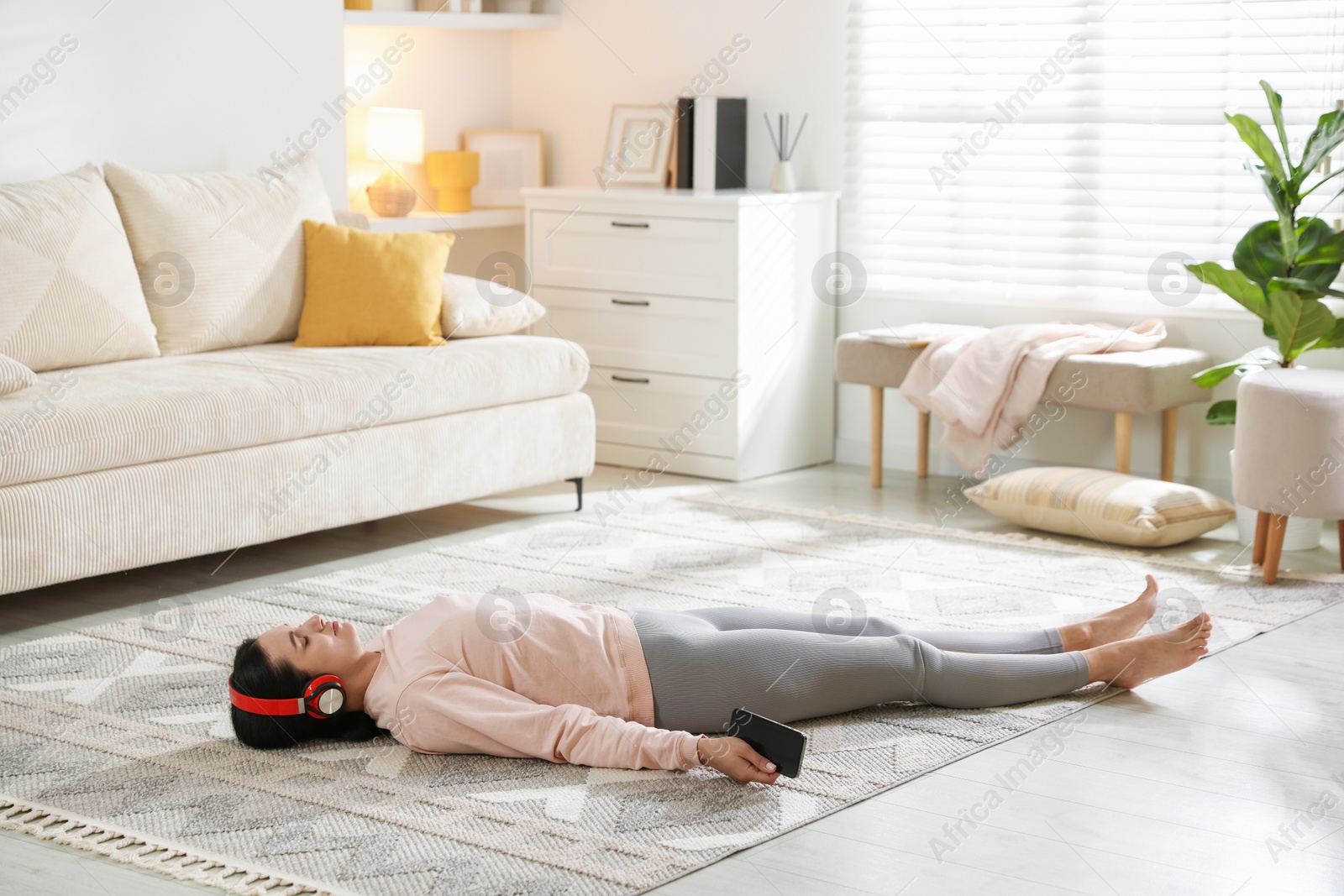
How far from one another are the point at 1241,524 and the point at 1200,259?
84cm

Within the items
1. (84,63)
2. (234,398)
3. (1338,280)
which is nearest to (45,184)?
(84,63)

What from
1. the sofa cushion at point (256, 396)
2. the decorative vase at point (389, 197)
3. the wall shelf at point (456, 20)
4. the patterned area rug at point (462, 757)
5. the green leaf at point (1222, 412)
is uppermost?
the wall shelf at point (456, 20)

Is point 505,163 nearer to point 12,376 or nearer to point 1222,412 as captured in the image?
point 12,376

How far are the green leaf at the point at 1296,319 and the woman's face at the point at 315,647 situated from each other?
2.50 m

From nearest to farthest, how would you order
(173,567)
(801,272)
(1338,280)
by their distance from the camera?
1. (173,567)
2. (1338,280)
3. (801,272)

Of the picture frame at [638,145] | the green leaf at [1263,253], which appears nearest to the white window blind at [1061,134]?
the green leaf at [1263,253]

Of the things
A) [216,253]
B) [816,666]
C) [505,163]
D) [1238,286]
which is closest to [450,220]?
[505,163]

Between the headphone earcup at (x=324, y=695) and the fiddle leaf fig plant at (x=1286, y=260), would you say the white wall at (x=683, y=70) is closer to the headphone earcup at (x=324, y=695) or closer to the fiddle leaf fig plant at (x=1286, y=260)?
the fiddle leaf fig plant at (x=1286, y=260)

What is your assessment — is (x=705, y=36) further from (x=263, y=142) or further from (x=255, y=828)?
(x=255, y=828)

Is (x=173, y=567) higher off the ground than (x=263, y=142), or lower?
lower

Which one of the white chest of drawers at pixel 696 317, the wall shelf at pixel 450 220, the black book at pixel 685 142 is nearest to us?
the white chest of drawers at pixel 696 317

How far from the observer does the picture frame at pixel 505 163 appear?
5449 mm

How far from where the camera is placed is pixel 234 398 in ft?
11.1

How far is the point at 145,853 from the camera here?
6.70 ft
